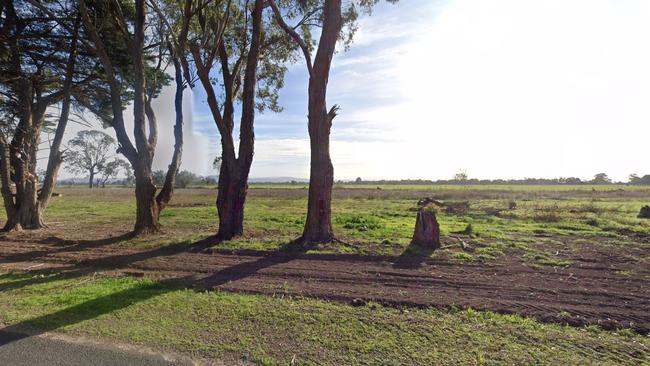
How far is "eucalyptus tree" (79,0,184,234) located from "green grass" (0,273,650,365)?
20.9 feet

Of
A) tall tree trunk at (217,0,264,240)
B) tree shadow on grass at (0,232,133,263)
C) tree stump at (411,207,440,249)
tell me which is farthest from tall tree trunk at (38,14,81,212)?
tree stump at (411,207,440,249)

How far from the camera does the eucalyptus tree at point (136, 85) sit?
37.8 ft

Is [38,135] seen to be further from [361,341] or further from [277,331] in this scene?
[361,341]

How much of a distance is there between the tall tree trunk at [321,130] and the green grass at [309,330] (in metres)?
4.80

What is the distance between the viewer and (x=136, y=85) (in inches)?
463

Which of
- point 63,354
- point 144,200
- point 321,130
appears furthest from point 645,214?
point 63,354

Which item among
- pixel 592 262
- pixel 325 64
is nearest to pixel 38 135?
pixel 325 64

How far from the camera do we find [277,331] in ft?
14.5

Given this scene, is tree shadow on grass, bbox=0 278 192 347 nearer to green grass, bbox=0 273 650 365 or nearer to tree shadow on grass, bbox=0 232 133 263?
green grass, bbox=0 273 650 365

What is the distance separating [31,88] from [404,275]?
1393 cm

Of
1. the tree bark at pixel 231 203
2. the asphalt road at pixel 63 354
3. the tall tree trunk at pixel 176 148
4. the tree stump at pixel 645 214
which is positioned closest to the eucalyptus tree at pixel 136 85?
the tall tree trunk at pixel 176 148

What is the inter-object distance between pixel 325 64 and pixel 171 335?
26.8 ft

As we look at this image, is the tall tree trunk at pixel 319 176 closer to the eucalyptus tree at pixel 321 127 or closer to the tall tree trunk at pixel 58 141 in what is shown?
the eucalyptus tree at pixel 321 127

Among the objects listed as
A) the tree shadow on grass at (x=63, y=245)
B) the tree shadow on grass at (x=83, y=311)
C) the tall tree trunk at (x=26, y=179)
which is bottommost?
the tree shadow on grass at (x=63, y=245)
